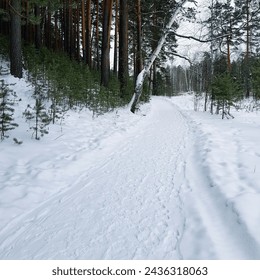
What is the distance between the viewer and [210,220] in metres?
3.42

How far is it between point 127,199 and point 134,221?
2.19 ft

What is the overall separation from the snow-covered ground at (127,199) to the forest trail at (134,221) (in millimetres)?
12

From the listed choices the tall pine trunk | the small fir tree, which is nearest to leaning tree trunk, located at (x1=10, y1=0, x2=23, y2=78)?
the small fir tree

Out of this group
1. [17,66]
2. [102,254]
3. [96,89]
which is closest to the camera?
[102,254]

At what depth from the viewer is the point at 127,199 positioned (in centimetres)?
410

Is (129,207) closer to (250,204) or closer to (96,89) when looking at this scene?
(250,204)

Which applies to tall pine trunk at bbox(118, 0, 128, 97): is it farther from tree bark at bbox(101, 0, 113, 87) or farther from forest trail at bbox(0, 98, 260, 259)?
forest trail at bbox(0, 98, 260, 259)

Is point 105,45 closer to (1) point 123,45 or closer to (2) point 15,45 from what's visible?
(1) point 123,45

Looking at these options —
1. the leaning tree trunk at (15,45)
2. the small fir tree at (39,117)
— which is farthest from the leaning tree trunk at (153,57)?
the small fir tree at (39,117)

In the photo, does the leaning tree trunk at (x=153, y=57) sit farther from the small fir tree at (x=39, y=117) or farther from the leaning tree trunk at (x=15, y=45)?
the small fir tree at (x=39, y=117)

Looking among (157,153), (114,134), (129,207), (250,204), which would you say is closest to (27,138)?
(114,134)

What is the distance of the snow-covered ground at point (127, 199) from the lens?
294 cm

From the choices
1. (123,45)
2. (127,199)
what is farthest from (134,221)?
(123,45)
